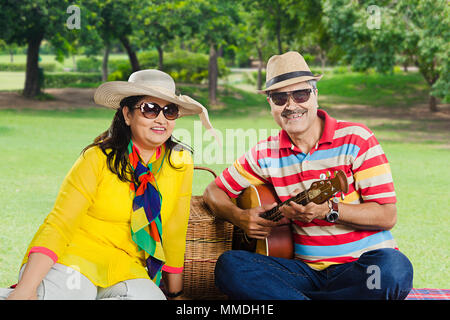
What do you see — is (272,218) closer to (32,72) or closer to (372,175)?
(372,175)

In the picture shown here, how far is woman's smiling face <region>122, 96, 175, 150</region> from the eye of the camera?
2.82 meters

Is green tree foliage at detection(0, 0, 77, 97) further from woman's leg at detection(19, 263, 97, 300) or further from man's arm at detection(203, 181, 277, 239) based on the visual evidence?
woman's leg at detection(19, 263, 97, 300)

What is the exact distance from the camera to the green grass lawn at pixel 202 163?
5.47 meters

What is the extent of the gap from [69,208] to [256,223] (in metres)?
1.03

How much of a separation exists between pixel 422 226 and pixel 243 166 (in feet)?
12.5

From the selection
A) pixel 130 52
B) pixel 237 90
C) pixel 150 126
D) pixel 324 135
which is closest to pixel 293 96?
pixel 324 135

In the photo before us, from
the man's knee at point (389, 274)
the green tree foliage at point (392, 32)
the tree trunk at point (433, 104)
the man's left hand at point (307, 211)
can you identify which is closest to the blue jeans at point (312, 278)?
the man's knee at point (389, 274)

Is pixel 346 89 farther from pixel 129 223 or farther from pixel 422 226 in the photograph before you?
pixel 129 223

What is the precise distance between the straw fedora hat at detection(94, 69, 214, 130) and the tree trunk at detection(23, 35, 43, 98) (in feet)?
56.2

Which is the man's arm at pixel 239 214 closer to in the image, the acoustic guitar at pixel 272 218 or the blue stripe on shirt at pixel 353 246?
the acoustic guitar at pixel 272 218

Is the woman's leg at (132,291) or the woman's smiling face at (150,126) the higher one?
the woman's smiling face at (150,126)

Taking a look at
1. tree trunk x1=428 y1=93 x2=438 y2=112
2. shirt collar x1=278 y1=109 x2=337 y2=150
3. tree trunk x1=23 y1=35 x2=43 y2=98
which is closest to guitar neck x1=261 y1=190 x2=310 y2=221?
shirt collar x1=278 y1=109 x2=337 y2=150

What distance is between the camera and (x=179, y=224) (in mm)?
3006

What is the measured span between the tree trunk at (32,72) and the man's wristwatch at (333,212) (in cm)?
1780
